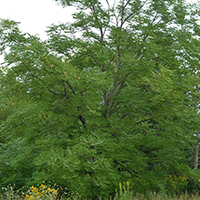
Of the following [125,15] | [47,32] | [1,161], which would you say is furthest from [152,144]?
[1,161]

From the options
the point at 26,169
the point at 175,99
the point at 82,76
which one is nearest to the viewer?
the point at 82,76

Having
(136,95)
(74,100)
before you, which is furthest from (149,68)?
(74,100)

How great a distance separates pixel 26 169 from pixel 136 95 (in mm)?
→ 7329

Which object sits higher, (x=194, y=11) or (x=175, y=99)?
(x=194, y=11)

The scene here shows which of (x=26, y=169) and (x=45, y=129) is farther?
(x=26, y=169)

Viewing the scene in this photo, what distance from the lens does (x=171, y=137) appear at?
9820 millimetres

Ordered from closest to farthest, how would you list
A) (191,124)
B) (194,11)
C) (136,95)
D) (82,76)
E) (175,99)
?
(82,76), (175,99), (191,124), (136,95), (194,11)

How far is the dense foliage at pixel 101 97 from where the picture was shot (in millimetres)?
8359

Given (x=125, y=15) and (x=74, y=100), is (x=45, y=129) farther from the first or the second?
(x=125, y=15)

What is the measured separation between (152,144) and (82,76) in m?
4.44

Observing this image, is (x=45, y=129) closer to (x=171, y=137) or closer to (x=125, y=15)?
(x=171, y=137)

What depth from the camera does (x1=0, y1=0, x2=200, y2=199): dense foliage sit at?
27.4 feet

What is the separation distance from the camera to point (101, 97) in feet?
32.8

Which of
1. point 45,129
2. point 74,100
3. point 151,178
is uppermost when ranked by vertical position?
point 74,100
